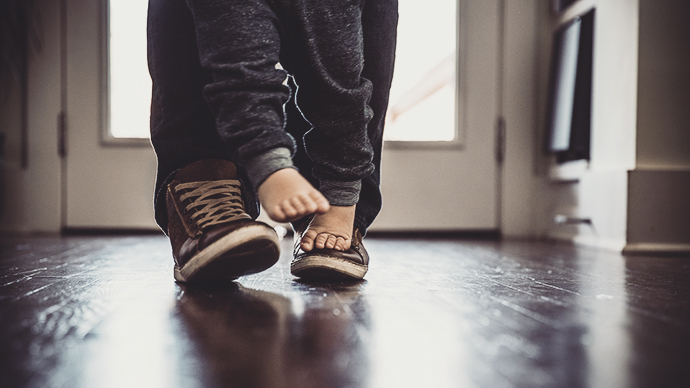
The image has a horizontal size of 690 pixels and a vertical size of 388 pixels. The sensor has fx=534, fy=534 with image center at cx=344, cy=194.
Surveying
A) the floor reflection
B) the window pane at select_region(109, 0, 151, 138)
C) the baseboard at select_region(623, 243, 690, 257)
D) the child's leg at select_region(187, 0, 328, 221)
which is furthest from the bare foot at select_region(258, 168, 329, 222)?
the window pane at select_region(109, 0, 151, 138)

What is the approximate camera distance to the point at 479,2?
1961 millimetres

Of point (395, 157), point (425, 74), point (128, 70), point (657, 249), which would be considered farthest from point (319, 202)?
point (128, 70)

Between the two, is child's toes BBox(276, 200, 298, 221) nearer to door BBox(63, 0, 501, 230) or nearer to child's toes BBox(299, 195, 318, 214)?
child's toes BBox(299, 195, 318, 214)

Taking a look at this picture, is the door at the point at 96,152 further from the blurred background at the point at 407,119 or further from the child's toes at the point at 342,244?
the child's toes at the point at 342,244

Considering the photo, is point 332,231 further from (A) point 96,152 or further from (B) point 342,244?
(A) point 96,152

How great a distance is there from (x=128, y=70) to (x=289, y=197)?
1576 millimetres

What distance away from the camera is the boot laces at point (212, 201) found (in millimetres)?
686

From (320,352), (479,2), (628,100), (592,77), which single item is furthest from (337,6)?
(479,2)

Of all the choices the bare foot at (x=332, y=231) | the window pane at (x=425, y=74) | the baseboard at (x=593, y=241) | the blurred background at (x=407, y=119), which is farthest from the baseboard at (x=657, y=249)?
the bare foot at (x=332, y=231)

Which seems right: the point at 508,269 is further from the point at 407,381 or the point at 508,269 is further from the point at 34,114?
the point at 34,114

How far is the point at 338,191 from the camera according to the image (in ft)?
2.61

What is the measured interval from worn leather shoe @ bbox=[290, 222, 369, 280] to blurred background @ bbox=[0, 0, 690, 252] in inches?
45.6

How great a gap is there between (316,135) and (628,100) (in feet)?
3.46

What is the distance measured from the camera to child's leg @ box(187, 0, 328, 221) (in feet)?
2.10
